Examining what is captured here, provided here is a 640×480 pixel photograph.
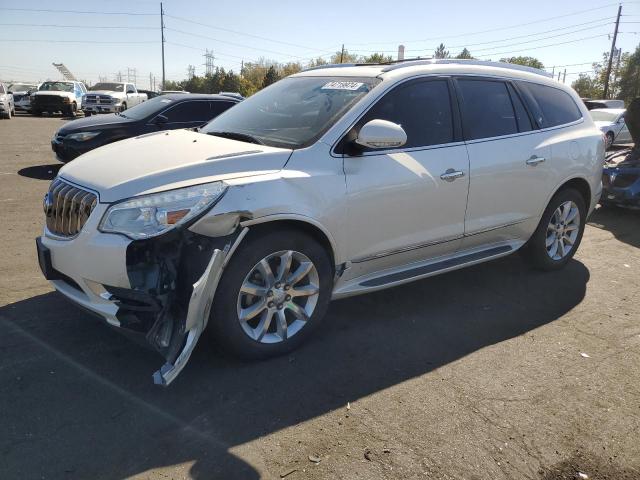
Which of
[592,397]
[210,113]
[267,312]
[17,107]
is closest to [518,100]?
[592,397]

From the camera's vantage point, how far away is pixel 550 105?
502 cm

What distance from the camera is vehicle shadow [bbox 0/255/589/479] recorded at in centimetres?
251

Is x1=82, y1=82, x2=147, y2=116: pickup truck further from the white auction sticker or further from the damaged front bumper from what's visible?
the damaged front bumper

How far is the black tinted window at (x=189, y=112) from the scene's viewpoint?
9.26m

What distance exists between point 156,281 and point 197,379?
674 mm

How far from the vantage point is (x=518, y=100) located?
186 inches

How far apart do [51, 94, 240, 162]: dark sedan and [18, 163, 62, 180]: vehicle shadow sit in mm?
416

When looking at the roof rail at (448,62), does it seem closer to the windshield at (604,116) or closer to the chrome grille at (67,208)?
the chrome grille at (67,208)

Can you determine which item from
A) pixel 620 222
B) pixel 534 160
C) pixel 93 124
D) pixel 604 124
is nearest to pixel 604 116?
pixel 604 124

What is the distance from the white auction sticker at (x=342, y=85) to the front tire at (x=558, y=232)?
2317 mm

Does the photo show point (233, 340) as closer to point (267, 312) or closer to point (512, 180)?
point (267, 312)

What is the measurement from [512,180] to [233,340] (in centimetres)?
276

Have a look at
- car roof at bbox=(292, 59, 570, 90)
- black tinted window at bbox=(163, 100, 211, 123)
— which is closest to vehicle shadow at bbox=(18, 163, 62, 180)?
black tinted window at bbox=(163, 100, 211, 123)

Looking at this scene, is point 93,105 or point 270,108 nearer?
point 270,108
